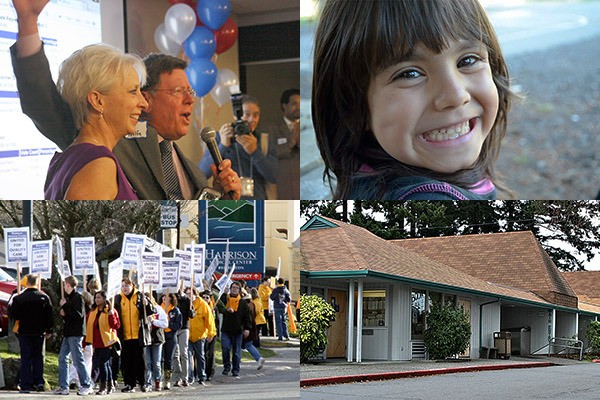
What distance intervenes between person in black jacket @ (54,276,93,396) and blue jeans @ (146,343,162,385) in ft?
1.44

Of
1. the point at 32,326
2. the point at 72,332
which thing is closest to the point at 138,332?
the point at 72,332

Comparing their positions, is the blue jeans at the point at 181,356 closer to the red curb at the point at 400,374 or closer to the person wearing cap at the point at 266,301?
the person wearing cap at the point at 266,301

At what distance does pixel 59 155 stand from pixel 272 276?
1.71m

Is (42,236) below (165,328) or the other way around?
the other way around

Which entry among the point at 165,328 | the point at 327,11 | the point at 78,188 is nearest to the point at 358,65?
the point at 327,11

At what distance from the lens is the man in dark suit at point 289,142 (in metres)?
6.61

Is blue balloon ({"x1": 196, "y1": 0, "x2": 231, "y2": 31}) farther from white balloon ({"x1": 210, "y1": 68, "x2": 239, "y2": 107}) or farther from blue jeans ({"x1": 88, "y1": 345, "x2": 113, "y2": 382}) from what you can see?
blue jeans ({"x1": 88, "y1": 345, "x2": 113, "y2": 382})

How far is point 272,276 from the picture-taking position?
7164 mm

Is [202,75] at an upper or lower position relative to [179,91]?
upper

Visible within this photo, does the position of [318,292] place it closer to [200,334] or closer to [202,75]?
[200,334]

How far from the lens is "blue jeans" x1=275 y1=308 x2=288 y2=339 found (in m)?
7.14

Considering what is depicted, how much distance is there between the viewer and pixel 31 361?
292 inches

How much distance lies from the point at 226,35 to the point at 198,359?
96.0 inches

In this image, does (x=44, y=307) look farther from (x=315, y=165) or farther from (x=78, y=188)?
(x=315, y=165)
